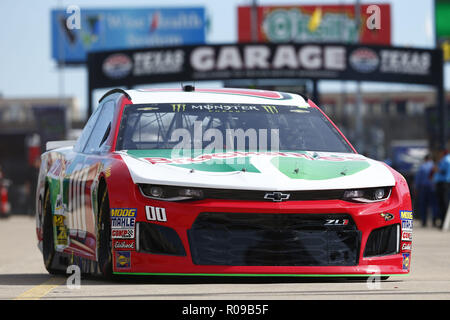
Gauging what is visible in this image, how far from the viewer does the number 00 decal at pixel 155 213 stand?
23.5ft

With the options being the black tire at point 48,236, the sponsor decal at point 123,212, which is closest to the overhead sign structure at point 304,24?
A: the black tire at point 48,236

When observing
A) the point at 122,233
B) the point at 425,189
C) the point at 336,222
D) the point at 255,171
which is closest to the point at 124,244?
the point at 122,233

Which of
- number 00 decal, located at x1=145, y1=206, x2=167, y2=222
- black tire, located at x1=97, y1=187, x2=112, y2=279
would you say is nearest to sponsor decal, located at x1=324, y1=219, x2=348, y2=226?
number 00 decal, located at x1=145, y1=206, x2=167, y2=222

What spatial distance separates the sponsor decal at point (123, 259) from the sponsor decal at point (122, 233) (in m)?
0.10

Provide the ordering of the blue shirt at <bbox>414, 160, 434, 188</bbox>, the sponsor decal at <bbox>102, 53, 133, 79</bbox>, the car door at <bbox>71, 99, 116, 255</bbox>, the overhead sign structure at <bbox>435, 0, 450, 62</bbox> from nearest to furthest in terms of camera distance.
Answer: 1. the car door at <bbox>71, 99, 116, 255</bbox>
2. the blue shirt at <bbox>414, 160, 434, 188</bbox>
3. the sponsor decal at <bbox>102, 53, 133, 79</bbox>
4. the overhead sign structure at <bbox>435, 0, 450, 62</bbox>

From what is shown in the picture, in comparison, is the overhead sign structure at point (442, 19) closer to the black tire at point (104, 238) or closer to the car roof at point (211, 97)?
the car roof at point (211, 97)

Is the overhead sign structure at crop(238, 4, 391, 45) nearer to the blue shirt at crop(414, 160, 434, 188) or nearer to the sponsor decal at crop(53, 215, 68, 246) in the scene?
the blue shirt at crop(414, 160, 434, 188)

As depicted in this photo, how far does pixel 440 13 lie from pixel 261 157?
47.6 m

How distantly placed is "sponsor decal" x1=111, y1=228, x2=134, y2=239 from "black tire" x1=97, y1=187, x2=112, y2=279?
0.44 feet

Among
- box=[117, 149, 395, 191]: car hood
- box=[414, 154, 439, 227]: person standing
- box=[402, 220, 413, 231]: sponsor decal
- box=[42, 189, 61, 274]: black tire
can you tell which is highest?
box=[117, 149, 395, 191]: car hood

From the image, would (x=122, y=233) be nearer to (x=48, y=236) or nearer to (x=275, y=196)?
(x=275, y=196)

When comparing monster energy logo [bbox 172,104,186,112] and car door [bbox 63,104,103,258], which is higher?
monster energy logo [bbox 172,104,186,112]

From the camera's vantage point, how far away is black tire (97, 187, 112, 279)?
748cm

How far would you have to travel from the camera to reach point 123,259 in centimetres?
727
